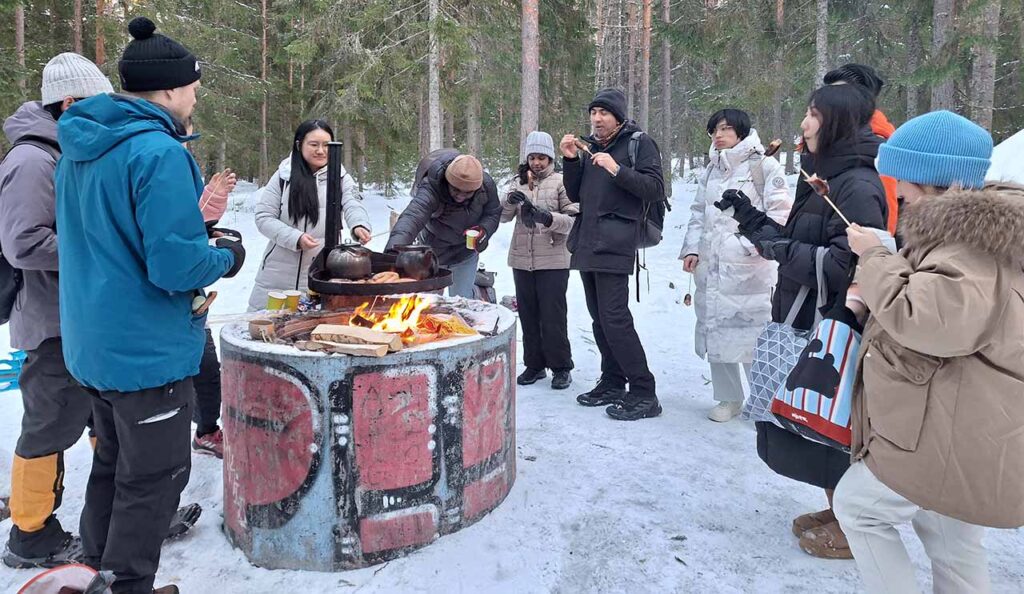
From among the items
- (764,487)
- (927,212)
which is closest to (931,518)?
(927,212)

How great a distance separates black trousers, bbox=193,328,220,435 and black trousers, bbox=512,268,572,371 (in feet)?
8.24

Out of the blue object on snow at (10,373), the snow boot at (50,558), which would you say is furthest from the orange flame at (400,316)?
the blue object on snow at (10,373)

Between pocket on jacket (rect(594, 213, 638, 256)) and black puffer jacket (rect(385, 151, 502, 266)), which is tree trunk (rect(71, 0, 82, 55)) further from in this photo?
pocket on jacket (rect(594, 213, 638, 256))

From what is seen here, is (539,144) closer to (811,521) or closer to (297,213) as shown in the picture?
(297,213)

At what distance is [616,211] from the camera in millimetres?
4930

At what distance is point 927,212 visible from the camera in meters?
1.99

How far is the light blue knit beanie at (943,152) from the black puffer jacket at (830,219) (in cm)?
82

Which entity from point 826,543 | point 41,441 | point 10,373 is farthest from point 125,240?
point 10,373

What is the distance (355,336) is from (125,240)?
97 centimetres

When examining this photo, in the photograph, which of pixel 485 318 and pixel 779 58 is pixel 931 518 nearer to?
pixel 485 318

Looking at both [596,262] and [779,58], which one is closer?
[596,262]

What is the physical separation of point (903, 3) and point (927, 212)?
54.3 ft

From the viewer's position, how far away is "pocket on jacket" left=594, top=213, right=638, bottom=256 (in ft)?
16.1

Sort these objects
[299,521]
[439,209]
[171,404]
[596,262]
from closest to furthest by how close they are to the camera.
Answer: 1. [171,404]
2. [299,521]
3. [596,262]
4. [439,209]
